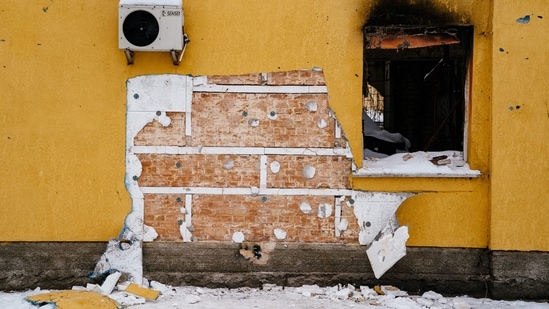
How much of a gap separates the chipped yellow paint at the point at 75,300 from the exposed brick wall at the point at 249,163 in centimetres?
89

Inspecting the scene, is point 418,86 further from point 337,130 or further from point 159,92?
point 159,92

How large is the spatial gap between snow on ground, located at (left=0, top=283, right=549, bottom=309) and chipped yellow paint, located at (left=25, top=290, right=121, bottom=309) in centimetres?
9

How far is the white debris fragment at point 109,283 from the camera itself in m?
5.27

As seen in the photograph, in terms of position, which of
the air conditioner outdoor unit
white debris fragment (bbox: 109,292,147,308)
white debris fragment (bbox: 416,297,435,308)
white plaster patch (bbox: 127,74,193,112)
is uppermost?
the air conditioner outdoor unit

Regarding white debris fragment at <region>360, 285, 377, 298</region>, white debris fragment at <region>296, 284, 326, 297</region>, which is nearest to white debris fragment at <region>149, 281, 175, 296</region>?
white debris fragment at <region>296, 284, 326, 297</region>

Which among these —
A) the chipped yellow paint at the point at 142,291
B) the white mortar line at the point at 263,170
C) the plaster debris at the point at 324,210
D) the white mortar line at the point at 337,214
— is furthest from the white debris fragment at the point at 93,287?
the white mortar line at the point at 337,214

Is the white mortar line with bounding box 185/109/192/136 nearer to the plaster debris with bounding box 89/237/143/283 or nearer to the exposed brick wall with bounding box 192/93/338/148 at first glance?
the exposed brick wall with bounding box 192/93/338/148

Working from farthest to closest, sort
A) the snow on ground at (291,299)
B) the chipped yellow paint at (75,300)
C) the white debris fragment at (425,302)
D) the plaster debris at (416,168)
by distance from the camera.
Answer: the plaster debris at (416,168) → the white debris fragment at (425,302) → the snow on ground at (291,299) → the chipped yellow paint at (75,300)

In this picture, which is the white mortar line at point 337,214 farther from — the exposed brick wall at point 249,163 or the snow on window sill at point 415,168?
the snow on window sill at point 415,168

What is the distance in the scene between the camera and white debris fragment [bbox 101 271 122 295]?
5273 mm

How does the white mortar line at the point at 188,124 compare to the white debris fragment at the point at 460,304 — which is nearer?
the white debris fragment at the point at 460,304

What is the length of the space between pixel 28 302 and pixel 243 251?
2.10 m

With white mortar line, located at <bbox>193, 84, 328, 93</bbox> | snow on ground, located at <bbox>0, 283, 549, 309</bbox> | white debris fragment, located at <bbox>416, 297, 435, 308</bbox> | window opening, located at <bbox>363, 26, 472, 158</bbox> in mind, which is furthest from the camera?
window opening, located at <bbox>363, 26, 472, 158</bbox>

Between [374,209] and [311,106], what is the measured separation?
122 centimetres
